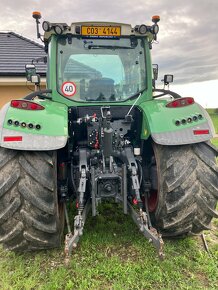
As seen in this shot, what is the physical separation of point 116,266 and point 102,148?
1135 millimetres

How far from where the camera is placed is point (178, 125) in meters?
2.64

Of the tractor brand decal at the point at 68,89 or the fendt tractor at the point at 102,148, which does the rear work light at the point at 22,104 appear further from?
the tractor brand decal at the point at 68,89

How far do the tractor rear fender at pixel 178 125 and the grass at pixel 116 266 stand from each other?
3.83ft

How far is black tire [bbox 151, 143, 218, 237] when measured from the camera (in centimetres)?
262

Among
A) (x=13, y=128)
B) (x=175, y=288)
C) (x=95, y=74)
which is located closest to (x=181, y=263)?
(x=175, y=288)

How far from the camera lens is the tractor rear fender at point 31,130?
2406 mm

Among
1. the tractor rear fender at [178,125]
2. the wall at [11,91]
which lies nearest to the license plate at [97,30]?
the tractor rear fender at [178,125]

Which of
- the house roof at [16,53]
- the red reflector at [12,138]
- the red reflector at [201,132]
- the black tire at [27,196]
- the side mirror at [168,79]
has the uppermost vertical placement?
the house roof at [16,53]

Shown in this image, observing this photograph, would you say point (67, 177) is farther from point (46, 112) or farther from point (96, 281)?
point (96, 281)

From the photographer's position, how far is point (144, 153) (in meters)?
3.23

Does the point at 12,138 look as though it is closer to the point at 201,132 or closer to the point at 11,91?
the point at 201,132

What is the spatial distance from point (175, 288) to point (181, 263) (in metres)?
0.35

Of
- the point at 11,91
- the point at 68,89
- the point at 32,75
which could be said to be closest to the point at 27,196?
the point at 68,89

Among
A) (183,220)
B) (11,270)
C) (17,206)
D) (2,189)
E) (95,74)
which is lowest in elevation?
(11,270)
